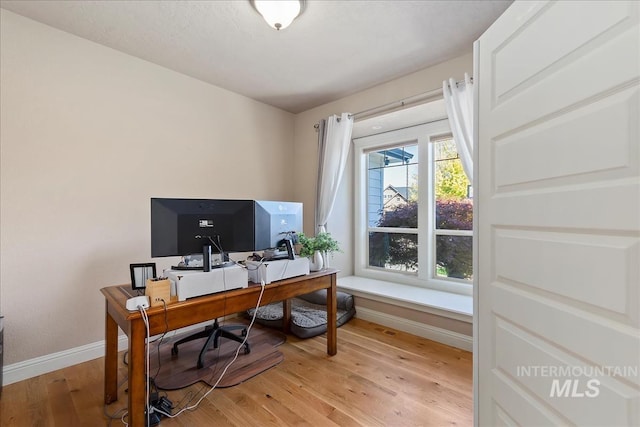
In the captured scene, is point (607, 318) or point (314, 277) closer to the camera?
point (607, 318)

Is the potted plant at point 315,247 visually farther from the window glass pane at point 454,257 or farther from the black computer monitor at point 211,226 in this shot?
the window glass pane at point 454,257

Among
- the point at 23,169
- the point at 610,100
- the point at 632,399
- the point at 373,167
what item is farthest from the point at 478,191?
the point at 23,169

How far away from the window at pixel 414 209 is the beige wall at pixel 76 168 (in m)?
2.01

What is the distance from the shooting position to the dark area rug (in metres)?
1.90

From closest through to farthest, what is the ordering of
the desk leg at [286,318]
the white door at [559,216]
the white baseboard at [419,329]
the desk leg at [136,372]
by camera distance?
the white door at [559,216] < the desk leg at [136,372] < the white baseboard at [419,329] < the desk leg at [286,318]

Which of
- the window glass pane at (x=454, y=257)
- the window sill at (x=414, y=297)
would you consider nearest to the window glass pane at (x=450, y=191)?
the window glass pane at (x=454, y=257)

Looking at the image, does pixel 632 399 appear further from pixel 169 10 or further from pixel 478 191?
pixel 169 10

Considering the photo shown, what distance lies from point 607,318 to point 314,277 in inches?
65.0

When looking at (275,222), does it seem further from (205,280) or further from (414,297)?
(414,297)

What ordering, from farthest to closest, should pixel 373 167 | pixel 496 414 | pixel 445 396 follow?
pixel 373 167, pixel 445 396, pixel 496 414

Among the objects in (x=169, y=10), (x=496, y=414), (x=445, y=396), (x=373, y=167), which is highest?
(x=169, y=10)

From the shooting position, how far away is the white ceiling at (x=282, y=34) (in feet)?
6.00

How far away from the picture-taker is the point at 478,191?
1177 mm

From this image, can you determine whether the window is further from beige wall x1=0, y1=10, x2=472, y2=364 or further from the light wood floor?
the light wood floor
